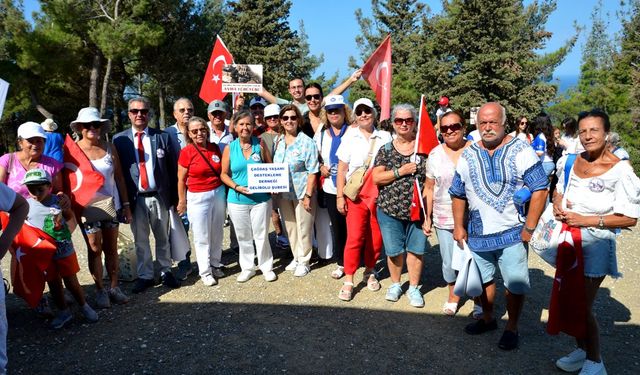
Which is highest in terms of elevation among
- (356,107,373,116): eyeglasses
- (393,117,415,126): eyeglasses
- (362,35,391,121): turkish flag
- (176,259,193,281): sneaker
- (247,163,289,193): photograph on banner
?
(362,35,391,121): turkish flag

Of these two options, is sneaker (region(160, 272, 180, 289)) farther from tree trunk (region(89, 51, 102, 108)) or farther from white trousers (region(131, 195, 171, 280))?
tree trunk (region(89, 51, 102, 108))

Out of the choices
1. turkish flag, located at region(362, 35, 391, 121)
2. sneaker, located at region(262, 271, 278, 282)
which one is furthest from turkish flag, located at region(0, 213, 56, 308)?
turkish flag, located at region(362, 35, 391, 121)

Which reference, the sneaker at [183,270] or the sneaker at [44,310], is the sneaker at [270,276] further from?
the sneaker at [44,310]

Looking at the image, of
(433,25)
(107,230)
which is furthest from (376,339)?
(433,25)

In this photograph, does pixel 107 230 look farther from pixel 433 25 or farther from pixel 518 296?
pixel 433 25

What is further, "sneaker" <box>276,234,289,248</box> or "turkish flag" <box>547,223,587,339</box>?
"sneaker" <box>276,234,289,248</box>

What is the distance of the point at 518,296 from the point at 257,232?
2877 mm

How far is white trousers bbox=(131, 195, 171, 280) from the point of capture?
194 inches

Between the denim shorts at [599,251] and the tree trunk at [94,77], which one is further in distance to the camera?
the tree trunk at [94,77]

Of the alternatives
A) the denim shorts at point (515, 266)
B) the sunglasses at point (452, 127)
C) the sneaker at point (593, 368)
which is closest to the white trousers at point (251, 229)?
the sunglasses at point (452, 127)

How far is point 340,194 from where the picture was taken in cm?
481

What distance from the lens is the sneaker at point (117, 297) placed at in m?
4.75

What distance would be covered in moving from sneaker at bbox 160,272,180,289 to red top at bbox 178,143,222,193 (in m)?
1.07

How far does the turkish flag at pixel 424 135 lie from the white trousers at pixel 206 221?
235 cm
